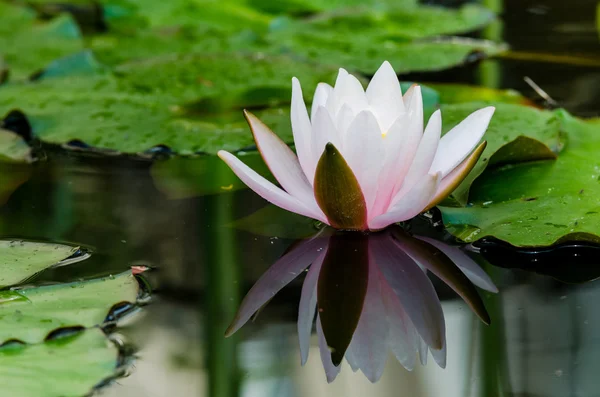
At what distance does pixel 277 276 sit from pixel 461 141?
1.20ft

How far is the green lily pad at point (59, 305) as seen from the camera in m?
0.92

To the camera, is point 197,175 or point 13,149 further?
point 13,149

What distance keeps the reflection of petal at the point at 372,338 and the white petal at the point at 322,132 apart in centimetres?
22

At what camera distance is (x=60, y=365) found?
86 centimetres

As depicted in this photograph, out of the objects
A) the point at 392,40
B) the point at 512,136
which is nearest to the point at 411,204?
the point at 512,136

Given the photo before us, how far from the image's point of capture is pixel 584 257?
1.10 meters

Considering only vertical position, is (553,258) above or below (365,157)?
below

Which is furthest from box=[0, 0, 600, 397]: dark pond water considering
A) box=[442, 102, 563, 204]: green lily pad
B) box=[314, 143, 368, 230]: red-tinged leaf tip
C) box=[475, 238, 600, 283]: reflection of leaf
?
box=[442, 102, 563, 204]: green lily pad

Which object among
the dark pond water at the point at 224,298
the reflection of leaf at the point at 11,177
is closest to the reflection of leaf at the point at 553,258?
the dark pond water at the point at 224,298

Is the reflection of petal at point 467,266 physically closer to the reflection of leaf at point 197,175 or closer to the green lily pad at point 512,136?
the green lily pad at point 512,136

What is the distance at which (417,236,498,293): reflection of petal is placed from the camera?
3.48 ft

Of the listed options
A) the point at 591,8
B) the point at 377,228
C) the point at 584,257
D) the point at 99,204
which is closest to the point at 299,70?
the point at 99,204

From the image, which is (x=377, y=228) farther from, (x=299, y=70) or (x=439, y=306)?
(x=299, y=70)

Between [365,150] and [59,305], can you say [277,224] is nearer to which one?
[365,150]
